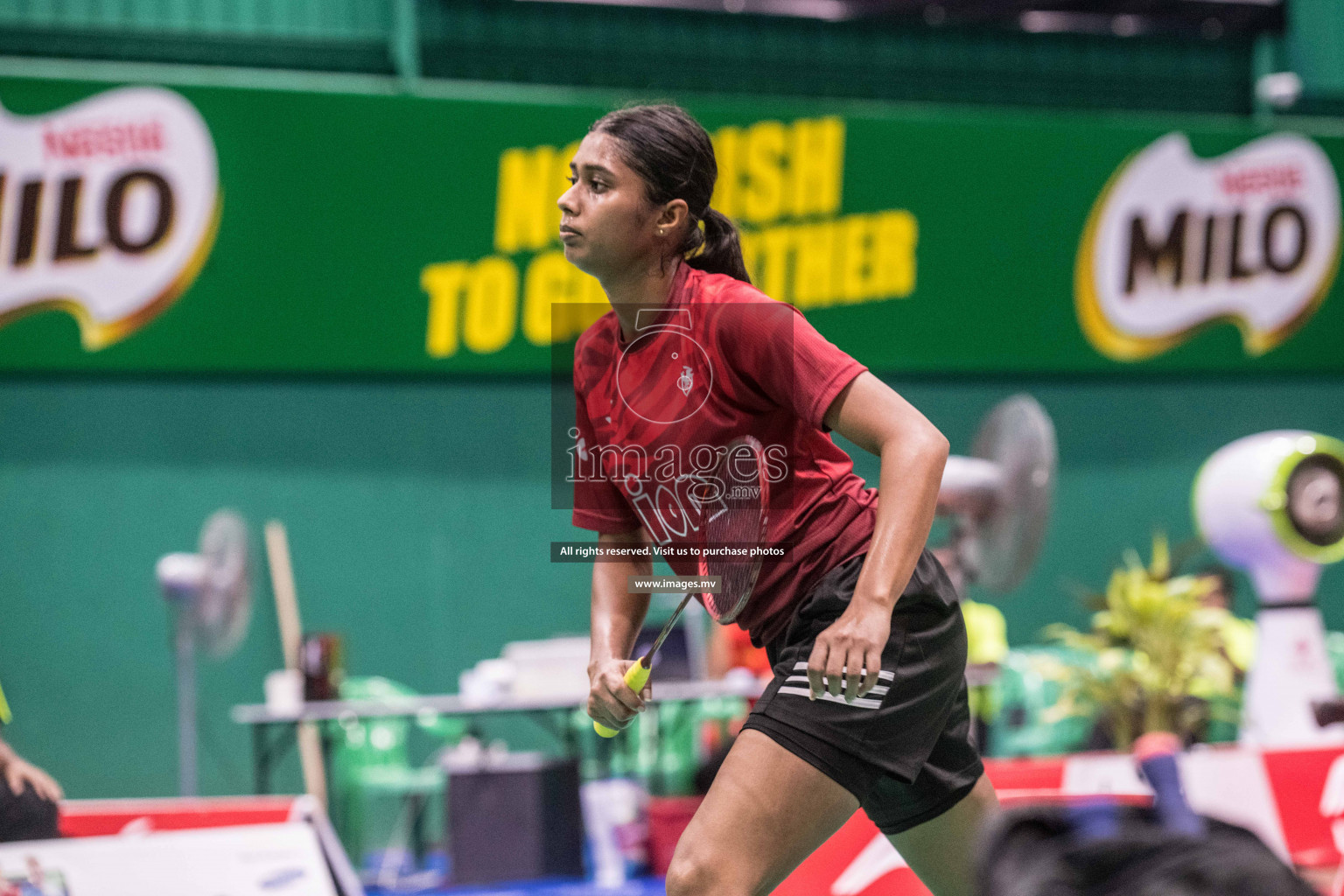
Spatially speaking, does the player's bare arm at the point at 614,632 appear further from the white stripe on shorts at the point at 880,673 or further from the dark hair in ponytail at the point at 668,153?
the dark hair in ponytail at the point at 668,153

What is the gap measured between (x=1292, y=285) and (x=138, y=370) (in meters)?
6.85

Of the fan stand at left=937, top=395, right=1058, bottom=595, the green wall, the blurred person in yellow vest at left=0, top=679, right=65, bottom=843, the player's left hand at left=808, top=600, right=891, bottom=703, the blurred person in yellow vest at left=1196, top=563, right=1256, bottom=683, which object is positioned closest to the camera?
the player's left hand at left=808, top=600, right=891, bottom=703

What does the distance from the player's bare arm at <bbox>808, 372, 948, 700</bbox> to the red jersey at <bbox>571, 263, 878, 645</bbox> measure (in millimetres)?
130

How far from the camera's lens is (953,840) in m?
2.12

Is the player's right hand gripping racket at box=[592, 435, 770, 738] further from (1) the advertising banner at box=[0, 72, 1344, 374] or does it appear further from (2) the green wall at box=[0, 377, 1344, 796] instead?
(1) the advertising banner at box=[0, 72, 1344, 374]

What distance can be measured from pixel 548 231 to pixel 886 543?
592cm

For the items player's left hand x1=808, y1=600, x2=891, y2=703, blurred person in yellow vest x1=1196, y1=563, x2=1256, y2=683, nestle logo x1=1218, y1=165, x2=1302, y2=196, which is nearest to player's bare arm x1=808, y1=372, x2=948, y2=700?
player's left hand x1=808, y1=600, x2=891, y2=703

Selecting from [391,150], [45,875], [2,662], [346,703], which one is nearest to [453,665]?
[346,703]

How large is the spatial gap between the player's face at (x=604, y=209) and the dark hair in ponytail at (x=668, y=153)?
0.06 feet

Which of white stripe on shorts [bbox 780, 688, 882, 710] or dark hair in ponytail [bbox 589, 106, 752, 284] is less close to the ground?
dark hair in ponytail [bbox 589, 106, 752, 284]

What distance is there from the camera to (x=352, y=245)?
721cm

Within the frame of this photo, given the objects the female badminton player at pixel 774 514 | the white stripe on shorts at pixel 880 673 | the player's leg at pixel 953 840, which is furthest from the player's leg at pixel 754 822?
the player's leg at pixel 953 840

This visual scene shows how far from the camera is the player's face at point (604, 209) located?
1.98 m

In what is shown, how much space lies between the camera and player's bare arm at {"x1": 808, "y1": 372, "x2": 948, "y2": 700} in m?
1.77
